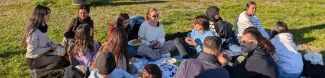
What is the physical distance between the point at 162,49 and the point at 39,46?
8.48 feet

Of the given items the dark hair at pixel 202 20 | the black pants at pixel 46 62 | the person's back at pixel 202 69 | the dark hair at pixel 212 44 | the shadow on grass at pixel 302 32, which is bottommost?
the shadow on grass at pixel 302 32

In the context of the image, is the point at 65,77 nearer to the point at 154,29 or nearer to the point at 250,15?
the point at 154,29

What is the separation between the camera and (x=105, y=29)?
37.5ft

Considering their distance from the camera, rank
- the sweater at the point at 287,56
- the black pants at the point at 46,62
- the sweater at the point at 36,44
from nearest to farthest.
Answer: the sweater at the point at 287,56
the sweater at the point at 36,44
the black pants at the point at 46,62

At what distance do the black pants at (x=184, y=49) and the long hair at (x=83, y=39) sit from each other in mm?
2139

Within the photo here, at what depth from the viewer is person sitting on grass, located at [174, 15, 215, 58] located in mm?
8262

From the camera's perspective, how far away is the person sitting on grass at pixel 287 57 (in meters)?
6.78

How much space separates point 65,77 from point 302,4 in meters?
11.4

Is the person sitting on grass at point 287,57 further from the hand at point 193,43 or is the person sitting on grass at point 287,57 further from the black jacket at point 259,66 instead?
the hand at point 193,43

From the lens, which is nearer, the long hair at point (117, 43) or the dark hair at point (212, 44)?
the dark hair at point (212, 44)

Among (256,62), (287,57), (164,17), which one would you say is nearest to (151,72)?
(256,62)

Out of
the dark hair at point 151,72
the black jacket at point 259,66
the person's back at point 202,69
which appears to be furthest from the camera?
the black jacket at point 259,66

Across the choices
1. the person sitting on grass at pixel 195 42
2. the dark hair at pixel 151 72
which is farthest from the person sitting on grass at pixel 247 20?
the dark hair at pixel 151 72

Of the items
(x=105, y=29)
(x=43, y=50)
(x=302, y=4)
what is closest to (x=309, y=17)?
(x=302, y=4)
